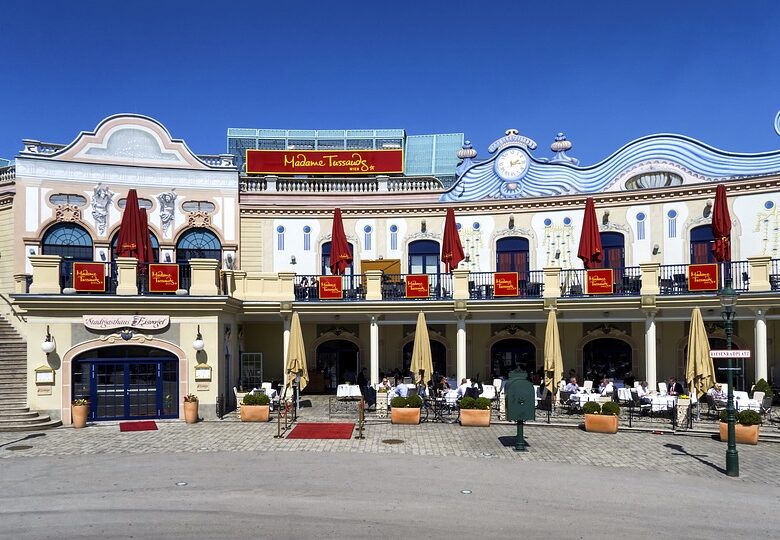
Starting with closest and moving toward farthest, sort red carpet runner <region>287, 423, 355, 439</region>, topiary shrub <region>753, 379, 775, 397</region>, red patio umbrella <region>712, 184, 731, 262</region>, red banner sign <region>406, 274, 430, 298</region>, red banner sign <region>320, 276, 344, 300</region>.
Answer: red carpet runner <region>287, 423, 355, 439</region>
topiary shrub <region>753, 379, 775, 397</region>
red patio umbrella <region>712, 184, 731, 262</region>
red banner sign <region>406, 274, 430, 298</region>
red banner sign <region>320, 276, 344, 300</region>

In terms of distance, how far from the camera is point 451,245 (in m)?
25.2

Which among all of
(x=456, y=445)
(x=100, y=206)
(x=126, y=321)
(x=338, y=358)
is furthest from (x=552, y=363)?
(x=100, y=206)

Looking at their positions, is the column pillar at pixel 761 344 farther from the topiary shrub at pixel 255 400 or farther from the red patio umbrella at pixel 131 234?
the red patio umbrella at pixel 131 234

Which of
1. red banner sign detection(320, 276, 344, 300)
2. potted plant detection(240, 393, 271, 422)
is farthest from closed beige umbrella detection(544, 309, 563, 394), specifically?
potted plant detection(240, 393, 271, 422)

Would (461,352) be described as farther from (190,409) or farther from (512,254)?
(190,409)

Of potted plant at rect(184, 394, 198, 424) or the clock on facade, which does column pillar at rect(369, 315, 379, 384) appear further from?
the clock on facade

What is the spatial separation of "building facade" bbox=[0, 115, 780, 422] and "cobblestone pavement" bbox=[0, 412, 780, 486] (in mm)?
2591

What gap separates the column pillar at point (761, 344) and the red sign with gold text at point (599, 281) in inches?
187

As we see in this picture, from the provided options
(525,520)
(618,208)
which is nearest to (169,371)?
(525,520)

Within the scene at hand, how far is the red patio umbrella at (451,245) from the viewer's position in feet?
82.7

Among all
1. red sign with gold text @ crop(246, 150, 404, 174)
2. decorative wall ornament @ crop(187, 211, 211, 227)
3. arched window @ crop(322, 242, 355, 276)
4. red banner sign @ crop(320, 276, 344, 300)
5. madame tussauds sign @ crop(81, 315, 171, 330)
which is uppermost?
red sign with gold text @ crop(246, 150, 404, 174)

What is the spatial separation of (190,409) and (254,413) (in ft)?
6.49

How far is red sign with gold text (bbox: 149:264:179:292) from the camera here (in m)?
21.3

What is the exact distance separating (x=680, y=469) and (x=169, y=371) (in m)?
15.2
